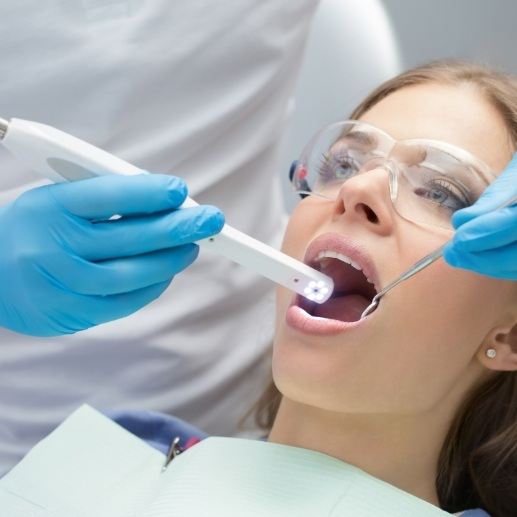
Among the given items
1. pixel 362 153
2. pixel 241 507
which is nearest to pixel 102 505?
pixel 241 507

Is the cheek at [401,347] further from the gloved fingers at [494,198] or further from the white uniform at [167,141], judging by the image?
the white uniform at [167,141]

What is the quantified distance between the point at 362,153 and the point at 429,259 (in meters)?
0.28

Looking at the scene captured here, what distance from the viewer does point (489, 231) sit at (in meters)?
1.10

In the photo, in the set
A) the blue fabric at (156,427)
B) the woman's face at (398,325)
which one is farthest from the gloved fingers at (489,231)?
the blue fabric at (156,427)

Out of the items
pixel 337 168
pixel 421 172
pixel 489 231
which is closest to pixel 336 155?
pixel 337 168

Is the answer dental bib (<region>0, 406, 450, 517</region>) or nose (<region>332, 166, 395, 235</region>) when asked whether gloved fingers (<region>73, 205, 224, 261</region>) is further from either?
dental bib (<region>0, 406, 450, 517</region>)

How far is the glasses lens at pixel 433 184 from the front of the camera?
52.3 inches

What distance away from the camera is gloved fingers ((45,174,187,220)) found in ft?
3.99

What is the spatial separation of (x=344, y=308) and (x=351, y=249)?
182mm

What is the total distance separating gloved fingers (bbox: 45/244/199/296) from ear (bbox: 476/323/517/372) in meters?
0.48

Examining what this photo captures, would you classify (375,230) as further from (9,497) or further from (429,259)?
(9,497)

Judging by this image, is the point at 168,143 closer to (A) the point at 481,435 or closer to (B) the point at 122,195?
(B) the point at 122,195

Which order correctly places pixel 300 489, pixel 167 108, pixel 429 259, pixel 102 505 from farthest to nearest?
pixel 167 108
pixel 102 505
pixel 300 489
pixel 429 259

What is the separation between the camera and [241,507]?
130cm
